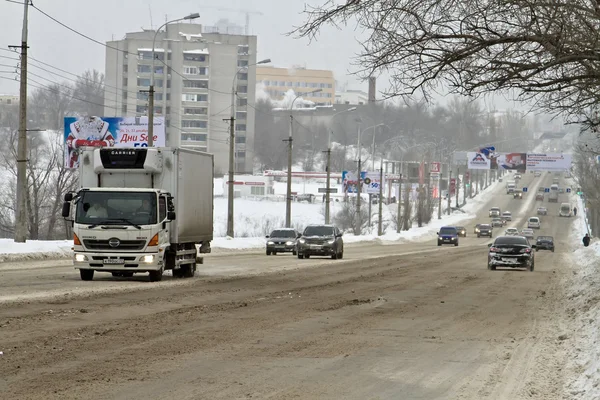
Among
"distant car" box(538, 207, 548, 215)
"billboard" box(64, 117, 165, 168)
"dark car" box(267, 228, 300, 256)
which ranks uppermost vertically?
"billboard" box(64, 117, 165, 168)

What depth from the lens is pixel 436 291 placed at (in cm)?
2859

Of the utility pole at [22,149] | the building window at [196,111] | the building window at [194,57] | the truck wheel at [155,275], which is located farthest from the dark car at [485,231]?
the truck wheel at [155,275]

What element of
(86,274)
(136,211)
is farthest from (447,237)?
(136,211)

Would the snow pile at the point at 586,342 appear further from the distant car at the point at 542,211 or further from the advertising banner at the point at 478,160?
the distant car at the point at 542,211

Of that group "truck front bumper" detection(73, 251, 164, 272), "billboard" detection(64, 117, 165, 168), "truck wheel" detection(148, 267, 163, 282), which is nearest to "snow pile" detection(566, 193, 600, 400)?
"truck wheel" detection(148, 267, 163, 282)

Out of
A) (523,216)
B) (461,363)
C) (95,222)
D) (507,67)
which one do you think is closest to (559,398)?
(461,363)

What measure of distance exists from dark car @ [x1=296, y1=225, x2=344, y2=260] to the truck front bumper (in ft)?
77.6

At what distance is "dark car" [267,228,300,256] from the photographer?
56.0 m

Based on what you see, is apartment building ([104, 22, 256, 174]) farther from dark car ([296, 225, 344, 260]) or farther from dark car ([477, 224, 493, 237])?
dark car ([296, 225, 344, 260])

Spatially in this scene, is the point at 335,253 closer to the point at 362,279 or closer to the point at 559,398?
the point at 362,279

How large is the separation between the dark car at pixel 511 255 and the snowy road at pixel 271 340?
15.2m

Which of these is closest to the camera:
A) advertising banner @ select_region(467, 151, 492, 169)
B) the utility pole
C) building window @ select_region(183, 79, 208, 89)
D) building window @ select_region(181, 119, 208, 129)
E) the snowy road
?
the snowy road

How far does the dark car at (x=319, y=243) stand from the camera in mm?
49844

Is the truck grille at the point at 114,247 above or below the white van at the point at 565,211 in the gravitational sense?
below
